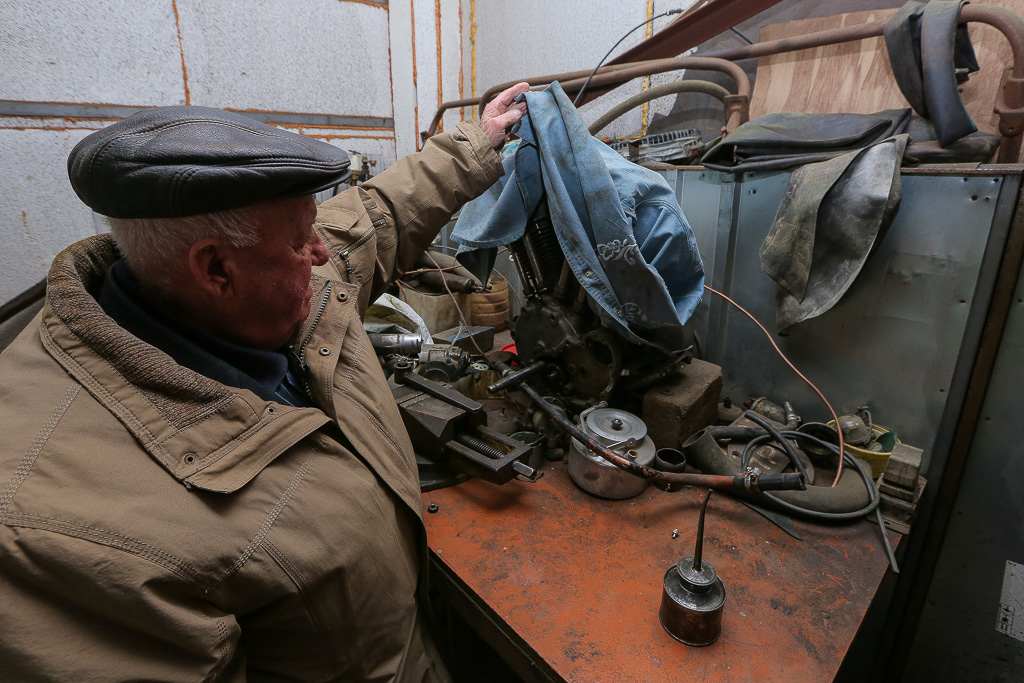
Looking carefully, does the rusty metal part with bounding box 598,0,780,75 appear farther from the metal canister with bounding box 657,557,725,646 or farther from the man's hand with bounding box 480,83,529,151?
the metal canister with bounding box 657,557,725,646

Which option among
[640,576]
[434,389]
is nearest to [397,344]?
[434,389]

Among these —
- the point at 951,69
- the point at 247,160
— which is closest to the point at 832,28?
the point at 951,69

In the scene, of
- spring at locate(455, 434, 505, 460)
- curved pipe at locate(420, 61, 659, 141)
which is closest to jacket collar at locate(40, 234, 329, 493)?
spring at locate(455, 434, 505, 460)

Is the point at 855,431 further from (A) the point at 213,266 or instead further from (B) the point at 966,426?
(A) the point at 213,266

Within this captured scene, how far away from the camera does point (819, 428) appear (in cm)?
135

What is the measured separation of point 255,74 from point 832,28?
2.63m

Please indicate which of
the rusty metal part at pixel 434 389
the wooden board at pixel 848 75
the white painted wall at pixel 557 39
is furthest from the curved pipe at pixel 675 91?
the rusty metal part at pixel 434 389

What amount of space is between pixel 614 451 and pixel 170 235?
38.2 inches

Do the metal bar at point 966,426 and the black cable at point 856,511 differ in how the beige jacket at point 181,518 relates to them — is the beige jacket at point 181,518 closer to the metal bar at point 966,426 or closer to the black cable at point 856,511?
the black cable at point 856,511

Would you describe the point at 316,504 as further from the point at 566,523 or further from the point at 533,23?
the point at 533,23

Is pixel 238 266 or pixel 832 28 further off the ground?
pixel 832 28

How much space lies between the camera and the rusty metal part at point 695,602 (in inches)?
33.4

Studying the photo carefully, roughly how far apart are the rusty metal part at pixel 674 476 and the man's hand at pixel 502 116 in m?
0.68

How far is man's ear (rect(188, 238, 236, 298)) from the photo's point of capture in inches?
25.7
